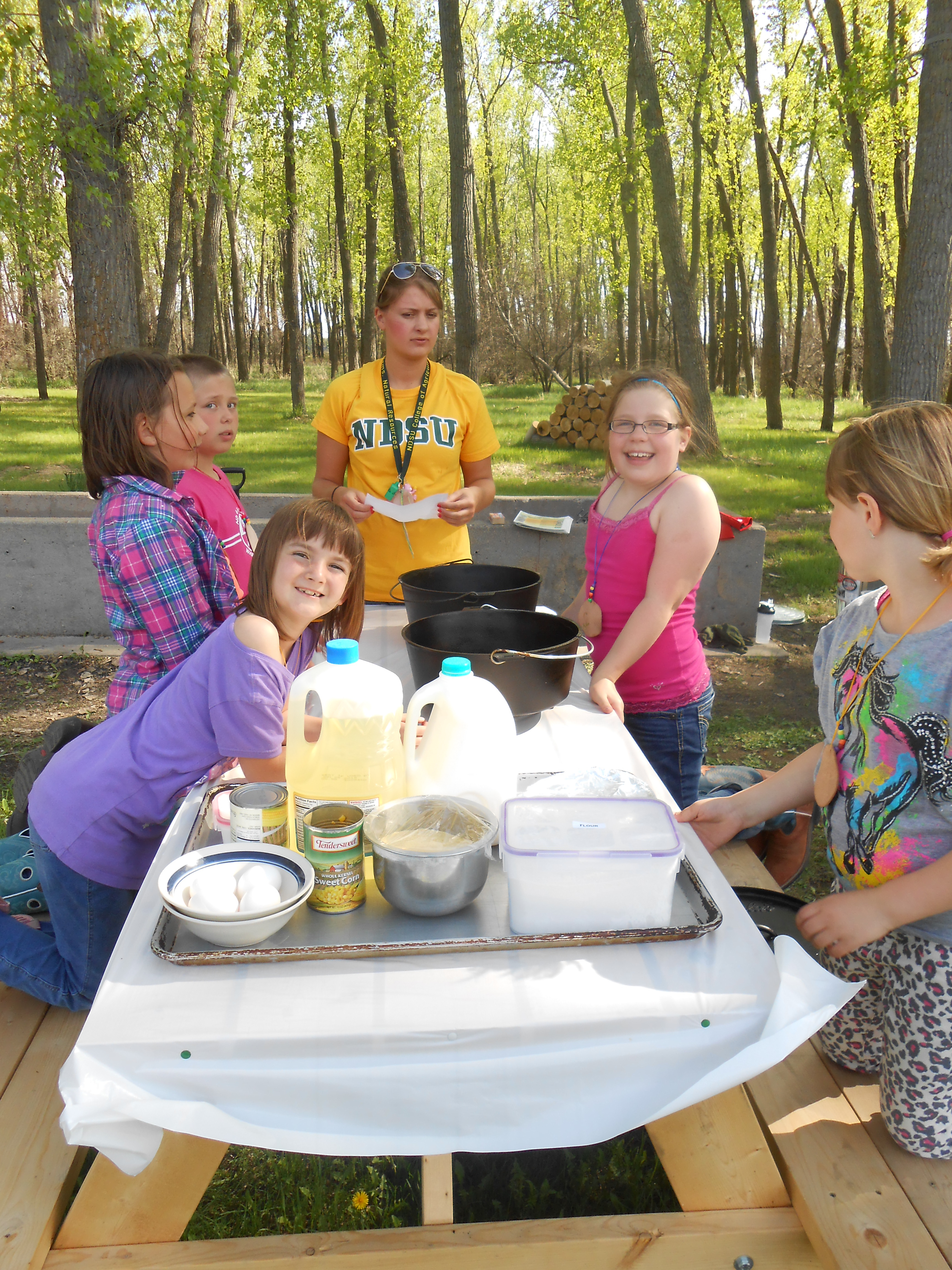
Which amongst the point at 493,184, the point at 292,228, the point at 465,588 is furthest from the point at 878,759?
the point at 493,184

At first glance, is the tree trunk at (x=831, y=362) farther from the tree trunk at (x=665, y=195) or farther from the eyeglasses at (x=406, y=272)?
the eyeglasses at (x=406, y=272)

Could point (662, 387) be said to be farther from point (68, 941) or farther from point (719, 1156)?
point (68, 941)

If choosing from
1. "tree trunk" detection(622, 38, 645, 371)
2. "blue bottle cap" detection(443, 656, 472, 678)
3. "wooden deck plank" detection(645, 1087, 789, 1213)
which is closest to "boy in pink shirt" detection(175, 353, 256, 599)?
"blue bottle cap" detection(443, 656, 472, 678)

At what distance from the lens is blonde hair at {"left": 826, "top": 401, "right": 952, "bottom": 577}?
1.45 meters

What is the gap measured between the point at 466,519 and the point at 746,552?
127 inches

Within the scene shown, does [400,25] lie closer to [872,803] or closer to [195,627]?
[195,627]

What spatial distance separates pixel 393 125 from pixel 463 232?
17.3 ft

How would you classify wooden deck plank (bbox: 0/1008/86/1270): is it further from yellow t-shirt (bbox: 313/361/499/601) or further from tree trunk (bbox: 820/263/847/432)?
tree trunk (bbox: 820/263/847/432)

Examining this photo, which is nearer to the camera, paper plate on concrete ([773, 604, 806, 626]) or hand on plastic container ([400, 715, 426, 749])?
hand on plastic container ([400, 715, 426, 749])

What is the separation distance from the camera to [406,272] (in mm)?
2902

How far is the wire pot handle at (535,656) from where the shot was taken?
1736 mm

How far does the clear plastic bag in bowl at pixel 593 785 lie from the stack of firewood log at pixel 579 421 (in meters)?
11.4

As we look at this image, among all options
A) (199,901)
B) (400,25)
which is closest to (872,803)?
(199,901)

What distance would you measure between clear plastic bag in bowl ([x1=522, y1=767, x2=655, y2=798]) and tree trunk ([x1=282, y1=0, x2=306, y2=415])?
44.1ft
